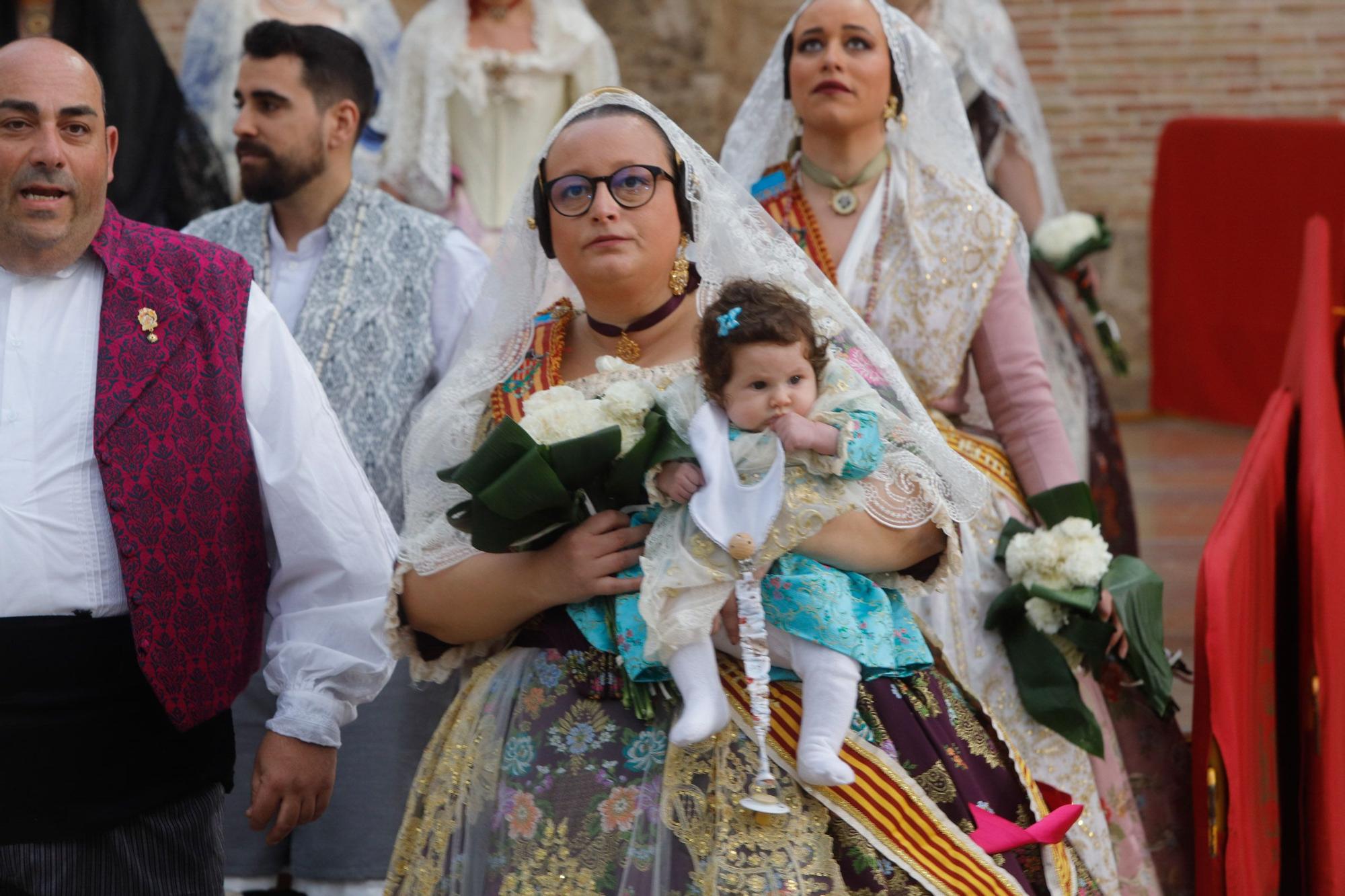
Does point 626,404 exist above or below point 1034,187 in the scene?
above

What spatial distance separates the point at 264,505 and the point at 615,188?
0.77 m

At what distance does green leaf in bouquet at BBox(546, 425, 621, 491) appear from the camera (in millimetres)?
2568

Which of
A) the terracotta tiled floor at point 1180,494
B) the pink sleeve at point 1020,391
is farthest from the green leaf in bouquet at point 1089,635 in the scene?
the terracotta tiled floor at point 1180,494

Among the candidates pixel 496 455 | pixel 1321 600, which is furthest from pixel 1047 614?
pixel 496 455

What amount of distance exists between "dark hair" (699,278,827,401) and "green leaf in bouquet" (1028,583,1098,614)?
1.08 meters

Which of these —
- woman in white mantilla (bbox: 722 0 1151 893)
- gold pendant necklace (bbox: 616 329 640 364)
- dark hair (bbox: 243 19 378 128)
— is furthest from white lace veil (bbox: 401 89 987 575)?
dark hair (bbox: 243 19 378 128)

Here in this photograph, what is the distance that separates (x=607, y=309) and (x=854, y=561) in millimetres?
589

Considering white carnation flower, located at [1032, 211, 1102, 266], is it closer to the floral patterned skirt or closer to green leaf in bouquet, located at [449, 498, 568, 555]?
the floral patterned skirt

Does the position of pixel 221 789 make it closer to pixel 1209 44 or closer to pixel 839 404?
pixel 839 404

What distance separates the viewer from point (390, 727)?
4.18 meters

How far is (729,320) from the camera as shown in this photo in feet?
8.46

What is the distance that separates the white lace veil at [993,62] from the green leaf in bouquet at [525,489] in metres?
3.56

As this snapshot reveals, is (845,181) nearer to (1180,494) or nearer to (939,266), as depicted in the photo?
(939,266)

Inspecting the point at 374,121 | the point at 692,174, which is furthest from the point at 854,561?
the point at 374,121
